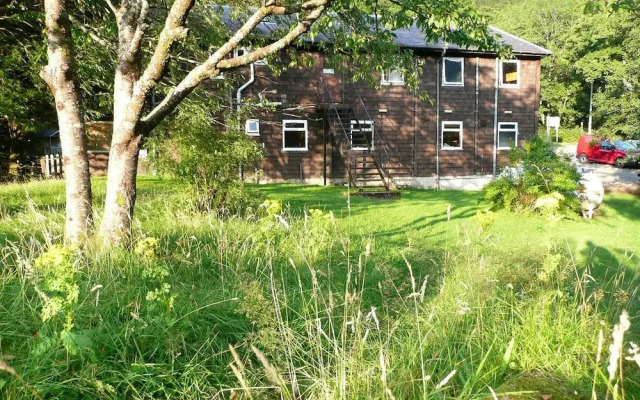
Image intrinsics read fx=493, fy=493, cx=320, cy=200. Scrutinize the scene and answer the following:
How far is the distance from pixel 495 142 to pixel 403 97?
5379 millimetres

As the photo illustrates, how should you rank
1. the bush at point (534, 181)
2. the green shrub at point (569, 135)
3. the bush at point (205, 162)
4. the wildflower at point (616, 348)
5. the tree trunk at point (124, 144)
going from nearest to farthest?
the wildflower at point (616, 348) → the tree trunk at point (124, 144) → the bush at point (205, 162) → the bush at point (534, 181) → the green shrub at point (569, 135)

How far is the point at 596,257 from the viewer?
7.39 meters

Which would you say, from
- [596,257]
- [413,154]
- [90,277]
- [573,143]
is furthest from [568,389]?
[573,143]

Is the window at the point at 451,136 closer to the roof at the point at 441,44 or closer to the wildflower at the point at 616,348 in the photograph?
the roof at the point at 441,44

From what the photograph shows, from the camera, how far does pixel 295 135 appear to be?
2081 cm

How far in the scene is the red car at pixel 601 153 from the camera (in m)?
31.9

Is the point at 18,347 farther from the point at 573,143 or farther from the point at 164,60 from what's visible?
the point at 573,143

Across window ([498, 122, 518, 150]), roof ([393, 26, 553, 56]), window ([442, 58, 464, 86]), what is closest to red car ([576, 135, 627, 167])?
window ([498, 122, 518, 150])

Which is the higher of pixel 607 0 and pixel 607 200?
pixel 607 0

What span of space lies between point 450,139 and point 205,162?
56.7ft

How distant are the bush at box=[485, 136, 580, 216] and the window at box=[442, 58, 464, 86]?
36.5ft

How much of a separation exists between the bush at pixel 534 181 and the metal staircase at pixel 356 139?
18.8 ft

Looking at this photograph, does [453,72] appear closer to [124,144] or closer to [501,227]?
[501,227]

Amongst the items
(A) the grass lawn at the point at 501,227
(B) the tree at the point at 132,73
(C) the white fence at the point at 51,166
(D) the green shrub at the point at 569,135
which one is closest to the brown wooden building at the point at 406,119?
(A) the grass lawn at the point at 501,227
